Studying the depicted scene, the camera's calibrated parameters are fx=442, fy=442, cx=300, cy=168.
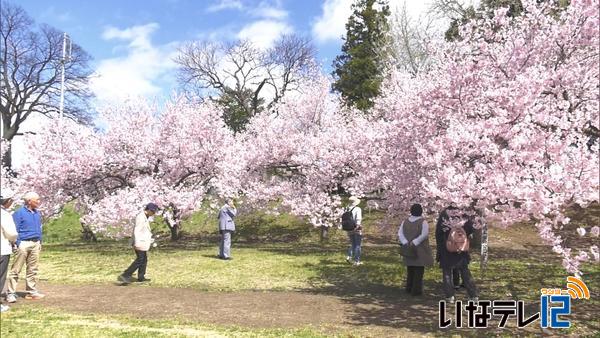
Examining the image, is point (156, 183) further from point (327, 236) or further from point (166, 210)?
point (327, 236)

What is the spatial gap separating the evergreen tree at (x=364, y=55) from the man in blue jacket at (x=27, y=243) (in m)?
24.0

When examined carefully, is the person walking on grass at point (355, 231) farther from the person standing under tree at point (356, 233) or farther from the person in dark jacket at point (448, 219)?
the person in dark jacket at point (448, 219)

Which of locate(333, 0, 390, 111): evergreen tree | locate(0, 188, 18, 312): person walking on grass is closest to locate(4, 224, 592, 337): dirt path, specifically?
locate(0, 188, 18, 312): person walking on grass

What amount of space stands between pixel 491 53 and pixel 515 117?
1.91 metres

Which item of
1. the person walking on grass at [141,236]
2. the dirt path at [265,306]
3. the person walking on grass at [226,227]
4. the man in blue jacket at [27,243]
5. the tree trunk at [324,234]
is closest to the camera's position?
the dirt path at [265,306]

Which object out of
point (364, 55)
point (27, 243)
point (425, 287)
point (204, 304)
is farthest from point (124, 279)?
point (364, 55)

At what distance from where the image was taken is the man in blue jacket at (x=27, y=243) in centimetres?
761

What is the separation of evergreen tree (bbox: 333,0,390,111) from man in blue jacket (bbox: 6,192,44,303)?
24014 mm

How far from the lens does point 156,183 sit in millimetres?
15305

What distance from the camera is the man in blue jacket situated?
7.61 m

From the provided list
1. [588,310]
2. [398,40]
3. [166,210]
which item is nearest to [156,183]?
[166,210]

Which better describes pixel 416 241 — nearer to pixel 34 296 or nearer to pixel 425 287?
pixel 425 287

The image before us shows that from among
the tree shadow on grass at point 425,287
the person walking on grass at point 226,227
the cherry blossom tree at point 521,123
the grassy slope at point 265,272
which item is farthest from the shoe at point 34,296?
the cherry blossom tree at point 521,123

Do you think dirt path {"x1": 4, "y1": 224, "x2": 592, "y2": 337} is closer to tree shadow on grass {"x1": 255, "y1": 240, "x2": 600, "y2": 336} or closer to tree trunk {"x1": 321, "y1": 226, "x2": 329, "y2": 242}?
tree shadow on grass {"x1": 255, "y1": 240, "x2": 600, "y2": 336}
